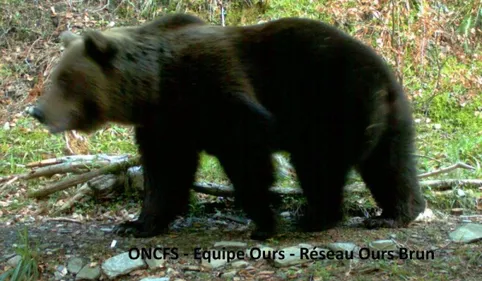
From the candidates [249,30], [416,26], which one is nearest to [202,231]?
[249,30]

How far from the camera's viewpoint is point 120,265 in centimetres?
400

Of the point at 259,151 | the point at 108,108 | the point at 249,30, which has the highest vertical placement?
the point at 249,30

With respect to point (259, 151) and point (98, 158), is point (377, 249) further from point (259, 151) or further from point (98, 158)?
point (98, 158)

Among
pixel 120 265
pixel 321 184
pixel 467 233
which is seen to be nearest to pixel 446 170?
pixel 467 233

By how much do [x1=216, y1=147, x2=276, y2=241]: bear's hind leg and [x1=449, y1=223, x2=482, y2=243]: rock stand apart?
1211 mm

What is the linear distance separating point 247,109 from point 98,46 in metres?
1.02

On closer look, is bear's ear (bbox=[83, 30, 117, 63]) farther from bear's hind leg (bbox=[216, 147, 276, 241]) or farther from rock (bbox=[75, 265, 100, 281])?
rock (bbox=[75, 265, 100, 281])

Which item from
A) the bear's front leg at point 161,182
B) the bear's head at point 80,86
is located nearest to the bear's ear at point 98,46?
the bear's head at point 80,86

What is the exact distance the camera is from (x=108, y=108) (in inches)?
168

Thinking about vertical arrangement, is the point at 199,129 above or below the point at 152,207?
above

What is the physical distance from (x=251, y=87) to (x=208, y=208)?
1.39m

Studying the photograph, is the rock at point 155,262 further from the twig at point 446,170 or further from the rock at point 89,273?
the twig at point 446,170

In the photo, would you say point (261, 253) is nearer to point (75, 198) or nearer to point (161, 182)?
point (161, 182)

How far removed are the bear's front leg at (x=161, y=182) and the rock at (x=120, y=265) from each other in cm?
56
